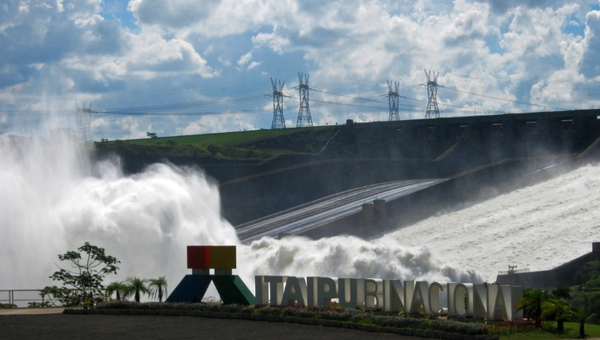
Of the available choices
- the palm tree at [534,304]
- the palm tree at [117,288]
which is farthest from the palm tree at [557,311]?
the palm tree at [117,288]

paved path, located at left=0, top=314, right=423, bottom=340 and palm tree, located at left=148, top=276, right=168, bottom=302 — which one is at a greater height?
palm tree, located at left=148, top=276, right=168, bottom=302

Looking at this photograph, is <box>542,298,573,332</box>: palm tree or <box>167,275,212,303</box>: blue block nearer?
<box>542,298,573,332</box>: palm tree

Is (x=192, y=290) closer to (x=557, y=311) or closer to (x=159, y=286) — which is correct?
(x=159, y=286)

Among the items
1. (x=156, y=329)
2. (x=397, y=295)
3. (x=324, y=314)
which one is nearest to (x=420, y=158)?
(x=397, y=295)

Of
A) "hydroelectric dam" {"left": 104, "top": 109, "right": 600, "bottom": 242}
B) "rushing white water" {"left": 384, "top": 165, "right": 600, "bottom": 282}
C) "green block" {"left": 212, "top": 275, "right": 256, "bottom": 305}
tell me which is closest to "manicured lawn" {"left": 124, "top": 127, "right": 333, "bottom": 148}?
"hydroelectric dam" {"left": 104, "top": 109, "right": 600, "bottom": 242}

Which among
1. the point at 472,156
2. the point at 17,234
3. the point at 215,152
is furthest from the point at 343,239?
the point at 215,152

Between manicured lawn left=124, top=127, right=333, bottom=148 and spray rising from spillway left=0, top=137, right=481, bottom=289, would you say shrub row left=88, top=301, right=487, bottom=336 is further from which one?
manicured lawn left=124, top=127, right=333, bottom=148

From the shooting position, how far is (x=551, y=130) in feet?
279

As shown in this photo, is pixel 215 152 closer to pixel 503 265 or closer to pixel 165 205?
pixel 165 205

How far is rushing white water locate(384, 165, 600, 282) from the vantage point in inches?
2084

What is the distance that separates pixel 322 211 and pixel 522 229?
2392 centimetres

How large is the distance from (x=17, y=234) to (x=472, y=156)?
59.1 metres

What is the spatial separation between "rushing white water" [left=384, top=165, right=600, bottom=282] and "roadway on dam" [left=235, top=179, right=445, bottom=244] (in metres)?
7.76

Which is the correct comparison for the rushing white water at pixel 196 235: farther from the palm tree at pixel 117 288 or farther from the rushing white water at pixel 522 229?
the palm tree at pixel 117 288
